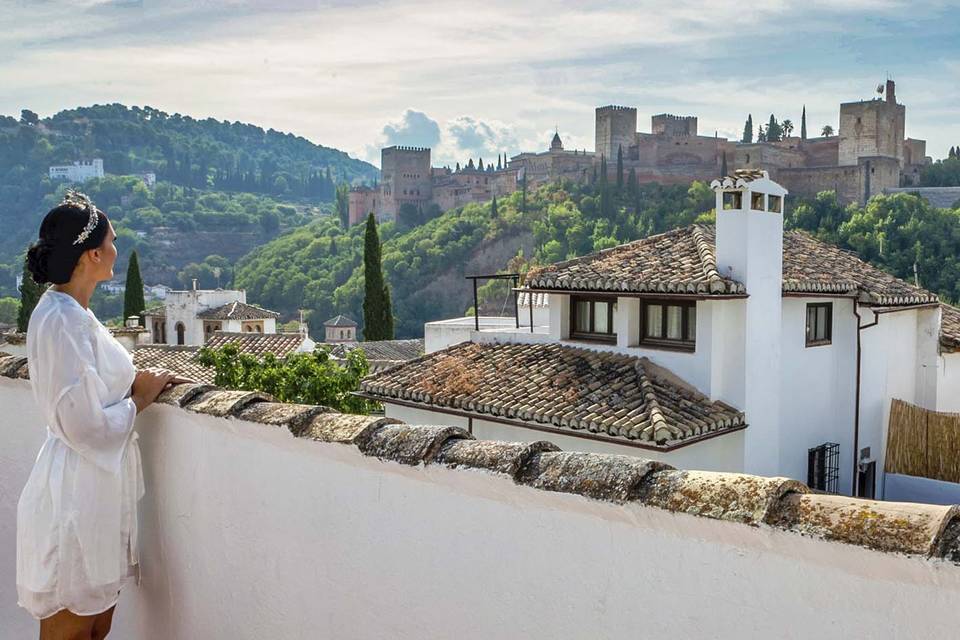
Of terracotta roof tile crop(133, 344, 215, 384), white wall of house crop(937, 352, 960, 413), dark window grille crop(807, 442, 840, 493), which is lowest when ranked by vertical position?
dark window grille crop(807, 442, 840, 493)

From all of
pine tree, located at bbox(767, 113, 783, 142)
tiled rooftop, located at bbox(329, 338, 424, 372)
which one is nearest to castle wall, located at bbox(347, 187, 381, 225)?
pine tree, located at bbox(767, 113, 783, 142)

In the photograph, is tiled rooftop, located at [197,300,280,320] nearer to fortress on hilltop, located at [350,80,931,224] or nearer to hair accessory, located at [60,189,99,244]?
hair accessory, located at [60,189,99,244]

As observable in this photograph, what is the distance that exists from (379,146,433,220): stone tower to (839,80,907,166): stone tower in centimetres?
3404

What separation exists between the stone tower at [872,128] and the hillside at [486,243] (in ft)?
20.0

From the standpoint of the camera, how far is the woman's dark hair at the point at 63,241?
200cm

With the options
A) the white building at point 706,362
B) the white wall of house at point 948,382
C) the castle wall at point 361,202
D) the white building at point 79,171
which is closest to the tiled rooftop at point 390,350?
the white building at point 706,362

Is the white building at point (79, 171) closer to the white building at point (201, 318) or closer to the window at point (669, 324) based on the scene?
the white building at point (201, 318)

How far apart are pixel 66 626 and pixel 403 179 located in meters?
77.1

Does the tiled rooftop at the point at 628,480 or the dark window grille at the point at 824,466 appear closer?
the tiled rooftop at the point at 628,480

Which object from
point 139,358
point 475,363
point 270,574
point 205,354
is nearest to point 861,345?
point 475,363

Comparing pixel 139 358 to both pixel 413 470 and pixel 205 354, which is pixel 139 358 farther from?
pixel 413 470

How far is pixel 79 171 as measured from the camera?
106m

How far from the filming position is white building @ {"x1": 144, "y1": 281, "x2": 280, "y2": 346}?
99.2 feet

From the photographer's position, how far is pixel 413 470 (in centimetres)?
187
